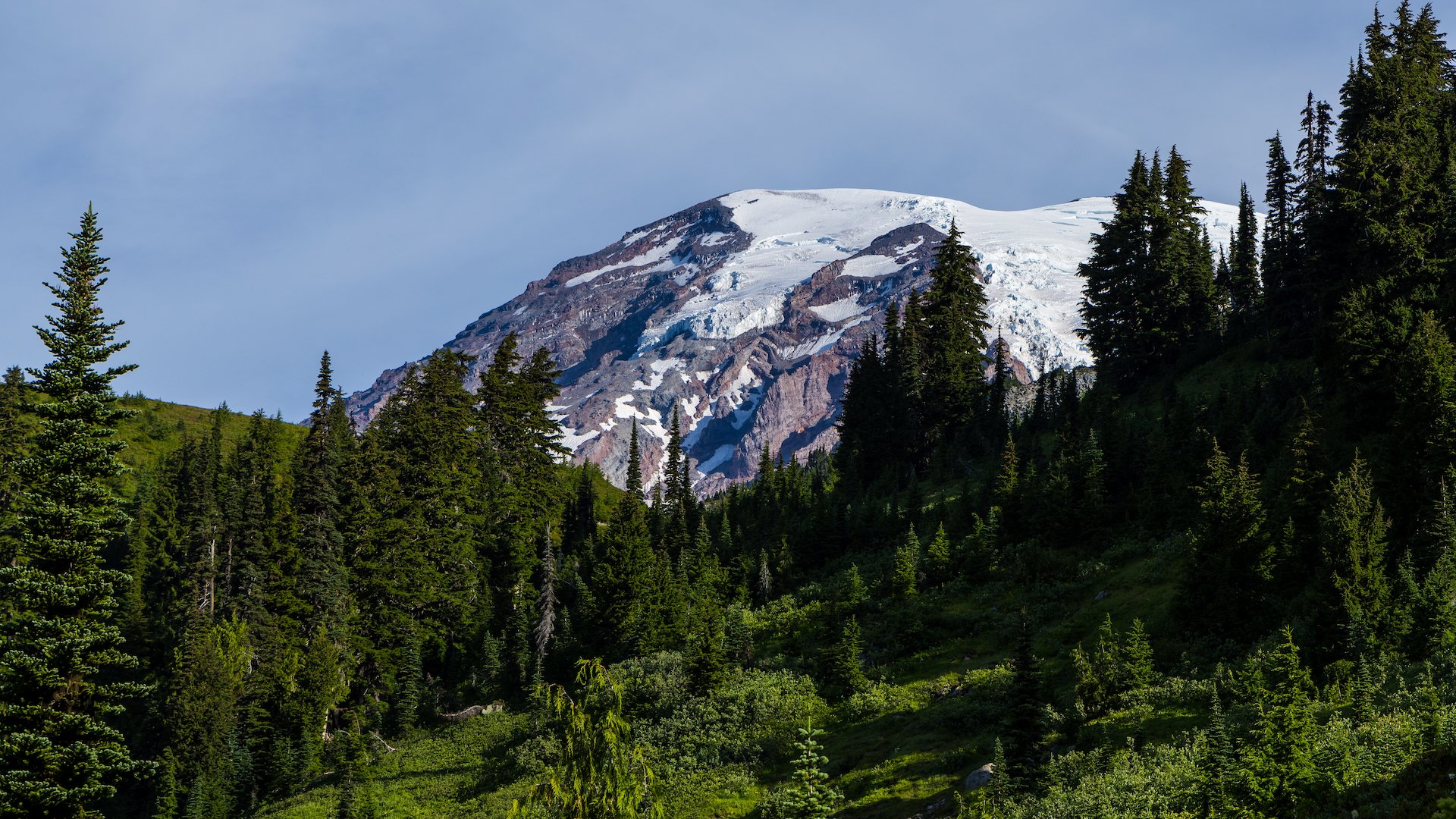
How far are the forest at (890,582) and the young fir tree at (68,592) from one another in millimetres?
112

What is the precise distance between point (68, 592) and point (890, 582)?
35266 millimetres

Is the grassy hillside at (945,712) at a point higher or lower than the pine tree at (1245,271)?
lower

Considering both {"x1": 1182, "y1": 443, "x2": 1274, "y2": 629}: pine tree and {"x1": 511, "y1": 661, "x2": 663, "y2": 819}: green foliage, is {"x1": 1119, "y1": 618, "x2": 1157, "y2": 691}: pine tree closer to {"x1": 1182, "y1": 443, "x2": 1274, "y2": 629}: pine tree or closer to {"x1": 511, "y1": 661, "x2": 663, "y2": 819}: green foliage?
{"x1": 1182, "y1": 443, "x2": 1274, "y2": 629}: pine tree

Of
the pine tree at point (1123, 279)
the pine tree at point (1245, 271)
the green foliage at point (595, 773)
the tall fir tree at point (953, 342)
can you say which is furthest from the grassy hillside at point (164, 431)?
the green foliage at point (595, 773)

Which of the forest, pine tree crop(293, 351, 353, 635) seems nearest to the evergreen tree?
the forest

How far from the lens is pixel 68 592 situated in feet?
88.2

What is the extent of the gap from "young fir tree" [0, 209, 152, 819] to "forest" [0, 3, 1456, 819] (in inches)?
4.4

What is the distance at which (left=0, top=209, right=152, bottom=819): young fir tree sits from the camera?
26.0 metres

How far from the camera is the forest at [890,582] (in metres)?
26.1

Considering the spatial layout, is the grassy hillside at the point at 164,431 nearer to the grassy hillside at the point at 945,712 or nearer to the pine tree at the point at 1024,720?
the grassy hillside at the point at 945,712

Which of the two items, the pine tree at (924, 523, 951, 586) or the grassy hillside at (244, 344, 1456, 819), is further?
the pine tree at (924, 523, 951, 586)

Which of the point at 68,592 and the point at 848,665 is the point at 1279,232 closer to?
the point at 848,665

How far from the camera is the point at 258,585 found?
6544cm

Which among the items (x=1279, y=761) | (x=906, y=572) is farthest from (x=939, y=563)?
(x=1279, y=761)
